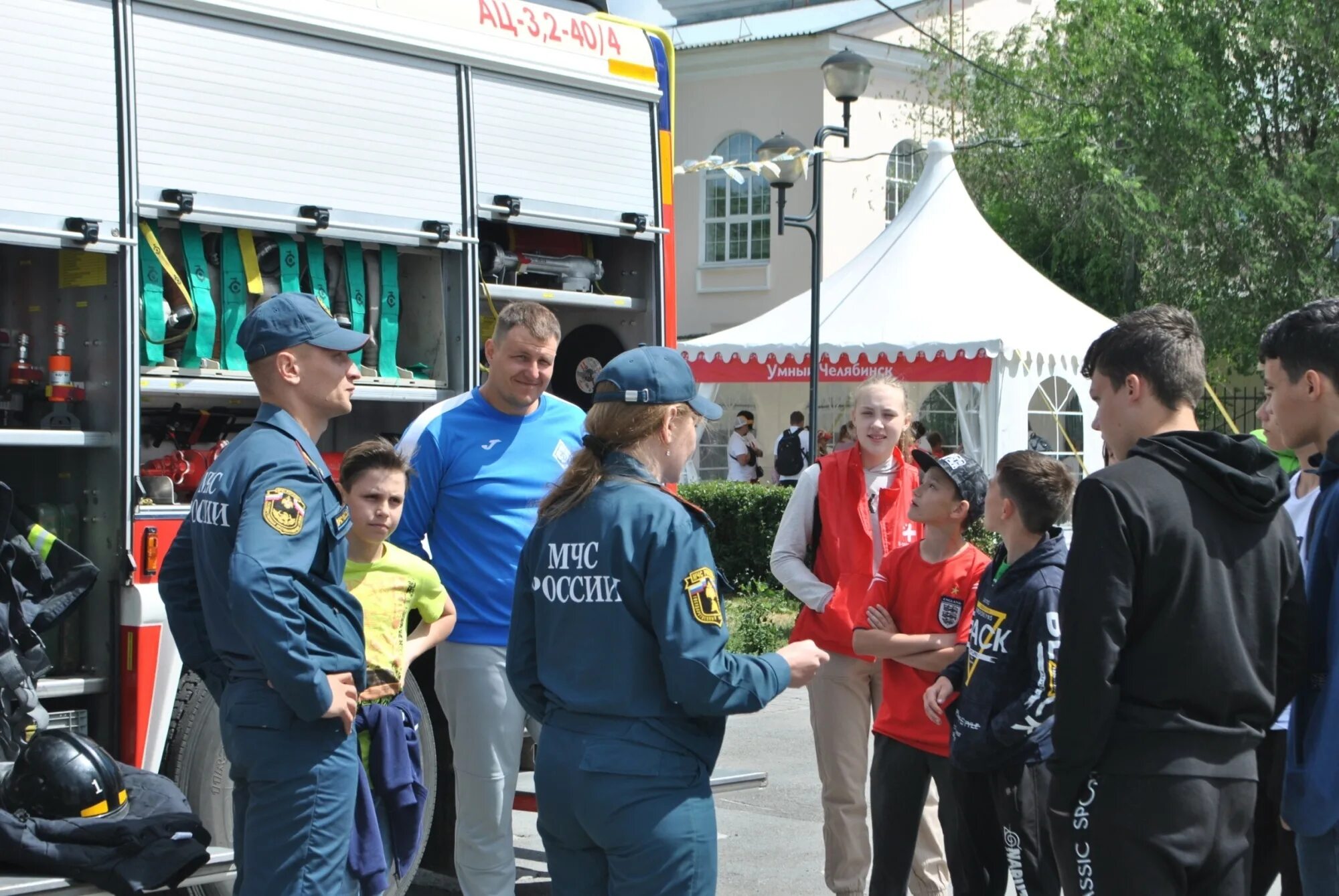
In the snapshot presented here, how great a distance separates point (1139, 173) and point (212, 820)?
1793 cm

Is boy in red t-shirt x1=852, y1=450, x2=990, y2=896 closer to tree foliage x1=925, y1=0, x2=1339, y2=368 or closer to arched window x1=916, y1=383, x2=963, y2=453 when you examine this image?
tree foliage x1=925, y1=0, x2=1339, y2=368

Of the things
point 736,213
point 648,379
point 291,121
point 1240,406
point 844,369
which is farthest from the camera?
point 736,213

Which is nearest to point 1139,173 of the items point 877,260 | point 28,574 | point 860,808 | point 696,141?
point 877,260

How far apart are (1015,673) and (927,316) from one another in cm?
1380

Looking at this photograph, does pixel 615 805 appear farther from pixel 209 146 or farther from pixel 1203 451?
pixel 209 146

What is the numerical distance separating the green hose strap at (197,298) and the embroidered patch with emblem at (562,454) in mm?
1293

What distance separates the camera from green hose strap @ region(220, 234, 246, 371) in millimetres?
5629

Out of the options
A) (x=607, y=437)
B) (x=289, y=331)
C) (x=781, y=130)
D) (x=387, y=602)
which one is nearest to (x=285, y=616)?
(x=289, y=331)

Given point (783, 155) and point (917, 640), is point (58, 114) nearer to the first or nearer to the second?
point (917, 640)

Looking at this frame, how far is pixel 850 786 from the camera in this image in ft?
17.7

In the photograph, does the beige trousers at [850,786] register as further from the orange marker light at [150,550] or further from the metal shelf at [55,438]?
the metal shelf at [55,438]

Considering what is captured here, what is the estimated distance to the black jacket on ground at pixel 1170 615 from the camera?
312cm

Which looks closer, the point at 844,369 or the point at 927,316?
the point at 927,316

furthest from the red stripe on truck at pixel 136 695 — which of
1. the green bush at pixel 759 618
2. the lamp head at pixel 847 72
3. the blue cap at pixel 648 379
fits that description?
the lamp head at pixel 847 72
